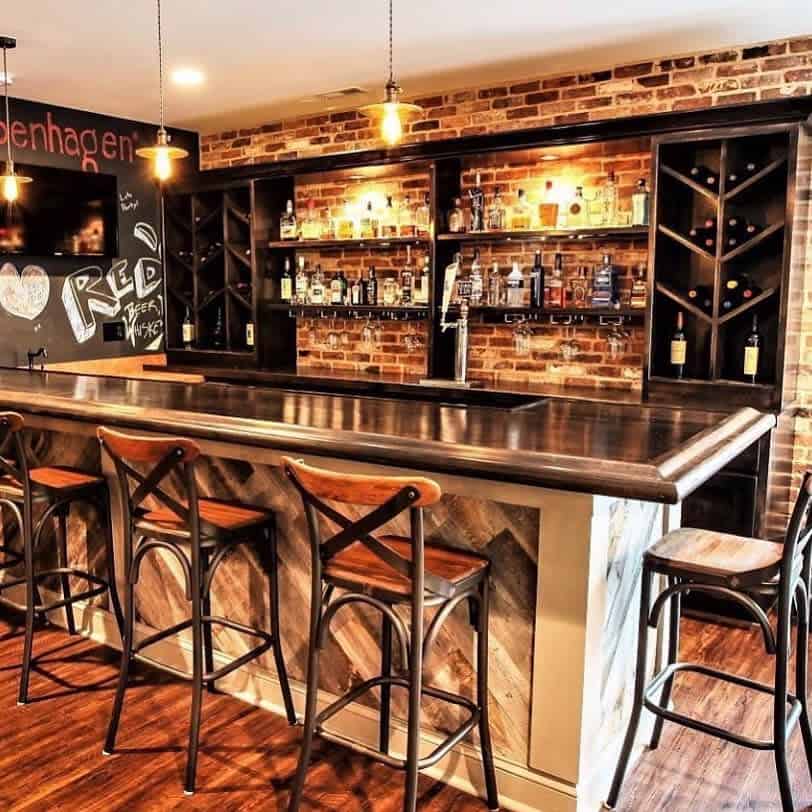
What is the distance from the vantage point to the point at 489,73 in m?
4.36

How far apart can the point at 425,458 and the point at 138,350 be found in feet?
14.4

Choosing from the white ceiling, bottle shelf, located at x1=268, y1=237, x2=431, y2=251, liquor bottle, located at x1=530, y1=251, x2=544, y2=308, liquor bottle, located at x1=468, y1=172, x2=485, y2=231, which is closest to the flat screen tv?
the white ceiling

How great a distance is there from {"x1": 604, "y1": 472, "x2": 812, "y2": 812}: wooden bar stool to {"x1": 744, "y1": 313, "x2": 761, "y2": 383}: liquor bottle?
1.57 m

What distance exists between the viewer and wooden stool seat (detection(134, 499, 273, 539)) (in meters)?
2.49

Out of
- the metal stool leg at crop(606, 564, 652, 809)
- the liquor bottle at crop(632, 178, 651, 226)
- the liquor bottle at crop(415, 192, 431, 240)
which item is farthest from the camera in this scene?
the liquor bottle at crop(415, 192, 431, 240)

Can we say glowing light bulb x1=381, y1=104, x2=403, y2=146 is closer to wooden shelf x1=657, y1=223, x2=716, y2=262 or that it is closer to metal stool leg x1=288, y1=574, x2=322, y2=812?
wooden shelf x1=657, y1=223, x2=716, y2=262

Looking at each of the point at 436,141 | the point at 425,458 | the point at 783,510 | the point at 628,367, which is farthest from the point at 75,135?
the point at 783,510

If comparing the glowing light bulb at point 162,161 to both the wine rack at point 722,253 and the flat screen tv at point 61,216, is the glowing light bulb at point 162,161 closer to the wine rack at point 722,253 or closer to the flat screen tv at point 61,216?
the flat screen tv at point 61,216

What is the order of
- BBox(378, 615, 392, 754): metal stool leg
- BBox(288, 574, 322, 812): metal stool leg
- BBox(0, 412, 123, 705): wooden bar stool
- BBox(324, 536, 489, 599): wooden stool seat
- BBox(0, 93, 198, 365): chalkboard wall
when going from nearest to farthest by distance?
BBox(324, 536, 489, 599): wooden stool seat
BBox(288, 574, 322, 812): metal stool leg
BBox(378, 615, 392, 754): metal stool leg
BBox(0, 412, 123, 705): wooden bar stool
BBox(0, 93, 198, 365): chalkboard wall

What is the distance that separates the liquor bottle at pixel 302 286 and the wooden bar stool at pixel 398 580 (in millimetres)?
3377

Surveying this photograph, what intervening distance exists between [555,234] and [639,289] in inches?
20.4

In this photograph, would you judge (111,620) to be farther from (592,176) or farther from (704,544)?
(592,176)

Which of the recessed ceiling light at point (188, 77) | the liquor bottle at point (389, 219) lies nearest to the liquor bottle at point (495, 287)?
the liquor bottle at point (389, 219)

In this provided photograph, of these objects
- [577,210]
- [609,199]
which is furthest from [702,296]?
[577,210]
